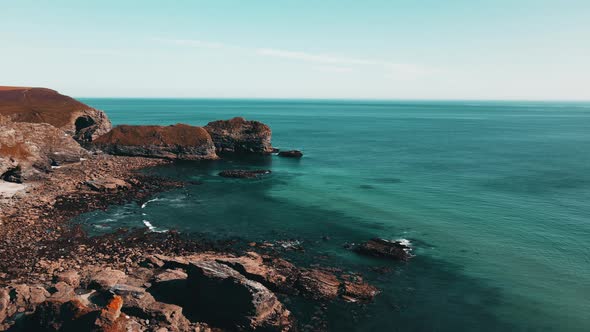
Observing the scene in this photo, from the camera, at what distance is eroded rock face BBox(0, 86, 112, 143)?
129m

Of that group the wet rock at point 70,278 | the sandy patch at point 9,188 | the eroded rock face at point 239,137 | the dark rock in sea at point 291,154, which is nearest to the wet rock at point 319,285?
the wet rock at point 70,278

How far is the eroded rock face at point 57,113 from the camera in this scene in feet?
424

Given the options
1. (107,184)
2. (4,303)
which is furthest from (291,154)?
(4,303)

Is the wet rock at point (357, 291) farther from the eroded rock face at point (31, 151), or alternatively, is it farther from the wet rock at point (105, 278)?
the eroded rock face at point (31, 151)

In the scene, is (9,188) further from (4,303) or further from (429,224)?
(429,224)

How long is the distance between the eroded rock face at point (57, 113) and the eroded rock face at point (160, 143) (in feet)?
84.3

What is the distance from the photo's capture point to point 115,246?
47156mm

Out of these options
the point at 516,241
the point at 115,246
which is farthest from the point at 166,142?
the point at 516,241

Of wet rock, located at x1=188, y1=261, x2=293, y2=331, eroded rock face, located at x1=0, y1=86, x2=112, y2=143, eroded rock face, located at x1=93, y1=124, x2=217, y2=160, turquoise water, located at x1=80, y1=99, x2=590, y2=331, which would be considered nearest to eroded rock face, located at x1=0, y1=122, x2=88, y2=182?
eroded rock face, located at x1=93, y1=124, x2=217, y2=160

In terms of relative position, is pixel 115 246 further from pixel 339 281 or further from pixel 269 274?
pixel 339 281

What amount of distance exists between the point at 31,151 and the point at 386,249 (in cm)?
7374

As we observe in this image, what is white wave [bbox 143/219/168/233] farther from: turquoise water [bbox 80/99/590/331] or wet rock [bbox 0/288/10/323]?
wet rock [bbox 0/288/10/323]

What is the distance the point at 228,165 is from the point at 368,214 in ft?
169

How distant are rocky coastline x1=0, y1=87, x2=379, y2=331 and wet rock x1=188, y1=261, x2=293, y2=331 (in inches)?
3.5
